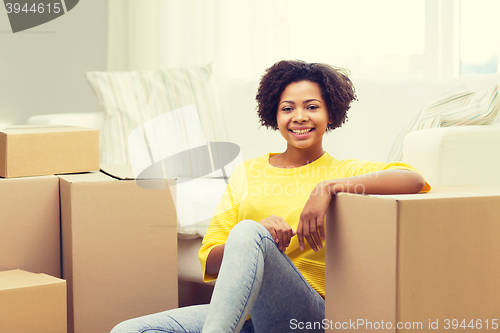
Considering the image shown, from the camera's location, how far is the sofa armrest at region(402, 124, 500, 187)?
Answer: 125 centimetres

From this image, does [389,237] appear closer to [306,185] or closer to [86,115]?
[306,185]

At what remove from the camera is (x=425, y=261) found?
66 cm

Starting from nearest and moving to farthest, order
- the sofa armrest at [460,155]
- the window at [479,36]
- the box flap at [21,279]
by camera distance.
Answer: the box flap at [21,279] → the sofa armrest at [460,155] → the window at [479,36]

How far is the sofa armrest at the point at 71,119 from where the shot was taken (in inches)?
70.6

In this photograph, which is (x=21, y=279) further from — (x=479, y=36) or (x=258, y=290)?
(x=479, y=36)

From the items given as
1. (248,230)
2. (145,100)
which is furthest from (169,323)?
(145,100)

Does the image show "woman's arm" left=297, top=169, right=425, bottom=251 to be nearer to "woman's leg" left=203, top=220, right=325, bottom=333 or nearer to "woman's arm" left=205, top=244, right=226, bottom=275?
"woman's leg" left=203, top=220, right=325, bottom=333

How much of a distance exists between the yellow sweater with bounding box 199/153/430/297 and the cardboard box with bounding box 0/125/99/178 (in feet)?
1.39

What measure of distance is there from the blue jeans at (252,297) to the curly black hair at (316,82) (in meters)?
0.38

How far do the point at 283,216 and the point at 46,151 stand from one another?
0.62m

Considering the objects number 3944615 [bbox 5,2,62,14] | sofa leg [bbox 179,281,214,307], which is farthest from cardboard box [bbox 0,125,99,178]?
number 3944615 [bbox 5,2,62,14]

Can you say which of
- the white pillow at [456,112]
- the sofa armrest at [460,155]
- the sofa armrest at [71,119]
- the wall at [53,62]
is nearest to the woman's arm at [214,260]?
the sofa armrest at [460,155]

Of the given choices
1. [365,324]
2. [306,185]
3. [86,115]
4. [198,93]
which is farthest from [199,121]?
[365,324]

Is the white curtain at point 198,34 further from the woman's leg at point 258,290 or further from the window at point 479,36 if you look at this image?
the woman's leg at point 258,290
